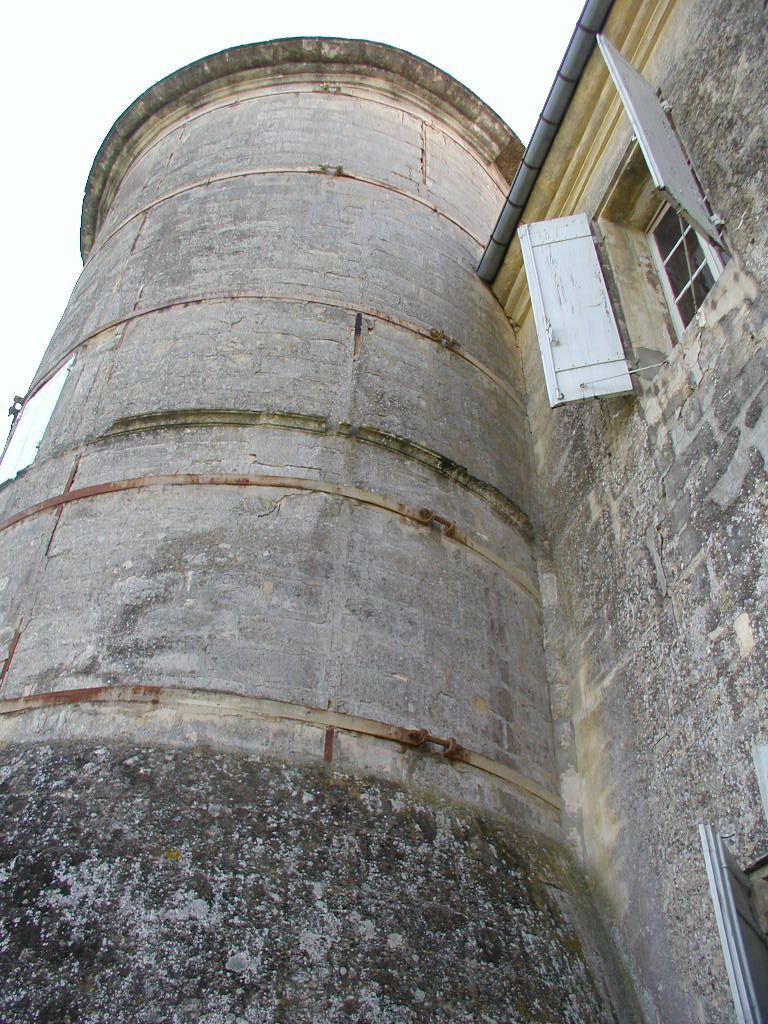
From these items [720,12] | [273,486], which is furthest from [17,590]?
[720,12]

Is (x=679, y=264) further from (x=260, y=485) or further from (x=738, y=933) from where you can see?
(x=738, y=933)

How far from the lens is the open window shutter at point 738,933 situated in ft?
9.57

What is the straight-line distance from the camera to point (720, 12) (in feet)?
16.1

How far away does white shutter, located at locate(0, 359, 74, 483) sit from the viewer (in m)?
5.91

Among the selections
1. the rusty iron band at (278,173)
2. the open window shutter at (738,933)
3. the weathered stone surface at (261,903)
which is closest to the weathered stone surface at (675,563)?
the open window shutter at (738,933)

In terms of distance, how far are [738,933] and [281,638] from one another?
2346 millimetres

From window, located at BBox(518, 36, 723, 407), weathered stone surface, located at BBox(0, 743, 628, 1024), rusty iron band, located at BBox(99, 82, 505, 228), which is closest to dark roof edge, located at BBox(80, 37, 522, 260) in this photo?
→ rusty iron band, located at BBox(99, 82, 505, 228)

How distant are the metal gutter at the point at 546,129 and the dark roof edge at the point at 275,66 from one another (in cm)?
271

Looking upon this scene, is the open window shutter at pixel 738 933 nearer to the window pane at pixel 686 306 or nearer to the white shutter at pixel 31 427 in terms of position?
the window pane at pixel 686 306

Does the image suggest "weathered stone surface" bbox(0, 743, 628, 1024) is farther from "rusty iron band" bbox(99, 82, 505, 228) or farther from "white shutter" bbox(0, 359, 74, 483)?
"rusty iron band" bbox(99, 82, 505, 228)

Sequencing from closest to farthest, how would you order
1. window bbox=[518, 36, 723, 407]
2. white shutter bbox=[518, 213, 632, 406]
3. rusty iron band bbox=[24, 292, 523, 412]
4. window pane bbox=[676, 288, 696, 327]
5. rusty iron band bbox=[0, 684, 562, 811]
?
rusty iron band bbox=[0, 684, 562, 811], window bbox=[518, 36, 723, 407], white shutter bbox=[518, 213, 632, 406], window pane bbox=[676, 288, 696, 327], rusty iron band bbox=[24, 292, 523, 412]

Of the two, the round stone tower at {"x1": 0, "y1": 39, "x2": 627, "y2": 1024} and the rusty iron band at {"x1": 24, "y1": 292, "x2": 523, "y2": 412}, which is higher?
the rusty iron band at {"x1": 24, "y1": 292, "x2": 523, "y2": 412}

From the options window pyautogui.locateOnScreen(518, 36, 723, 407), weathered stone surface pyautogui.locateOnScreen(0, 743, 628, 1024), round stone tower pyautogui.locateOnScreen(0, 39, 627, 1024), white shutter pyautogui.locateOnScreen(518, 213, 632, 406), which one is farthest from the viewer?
white shutter pyautogui.locateOnScreen(518, 213, 632, 406)

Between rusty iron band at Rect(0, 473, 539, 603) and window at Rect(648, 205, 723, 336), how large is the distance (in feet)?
6.49
